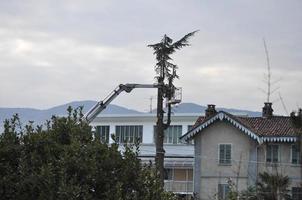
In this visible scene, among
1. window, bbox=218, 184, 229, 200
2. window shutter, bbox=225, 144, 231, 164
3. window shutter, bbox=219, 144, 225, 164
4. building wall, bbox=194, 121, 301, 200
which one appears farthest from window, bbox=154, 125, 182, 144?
window, bbox=218, 184, 229, 200

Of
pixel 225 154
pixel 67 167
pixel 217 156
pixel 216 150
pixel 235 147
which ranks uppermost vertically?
pixel 235 147

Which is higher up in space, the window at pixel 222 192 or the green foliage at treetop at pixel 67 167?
the green foliage at treetop at pixel 67 167

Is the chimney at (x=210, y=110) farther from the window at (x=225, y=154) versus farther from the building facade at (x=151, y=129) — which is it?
the building facade at (x=151, y=129)

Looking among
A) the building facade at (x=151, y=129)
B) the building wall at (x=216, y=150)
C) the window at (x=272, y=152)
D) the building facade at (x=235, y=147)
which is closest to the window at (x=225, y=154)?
the building facade at (x=235, y=147)

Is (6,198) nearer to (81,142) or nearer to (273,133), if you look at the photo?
(81,142)

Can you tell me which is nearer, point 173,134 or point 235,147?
point 235,147

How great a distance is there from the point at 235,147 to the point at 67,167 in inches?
1500

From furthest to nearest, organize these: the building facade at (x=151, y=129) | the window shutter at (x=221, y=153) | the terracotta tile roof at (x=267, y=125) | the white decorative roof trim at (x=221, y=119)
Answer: the building facade at (x=151, y=129), the window shutter at (x=221, y=153), the white decorative roof trim at (x=221, y=119), the terracotta tile roof at (x=267, y=125)

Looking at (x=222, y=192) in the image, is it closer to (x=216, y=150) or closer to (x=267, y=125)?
Result: (x=216, y=150)

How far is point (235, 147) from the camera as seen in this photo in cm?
4478

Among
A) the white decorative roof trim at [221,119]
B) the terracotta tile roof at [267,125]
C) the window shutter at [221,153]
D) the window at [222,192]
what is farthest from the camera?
the window shutter at [221,153]

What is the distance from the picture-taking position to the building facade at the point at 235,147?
42.9 m

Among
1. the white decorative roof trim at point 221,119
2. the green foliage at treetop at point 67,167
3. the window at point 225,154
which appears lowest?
the green foliage at treetop at point 67,167

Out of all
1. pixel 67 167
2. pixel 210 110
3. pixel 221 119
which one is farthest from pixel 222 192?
pixel 67 167
